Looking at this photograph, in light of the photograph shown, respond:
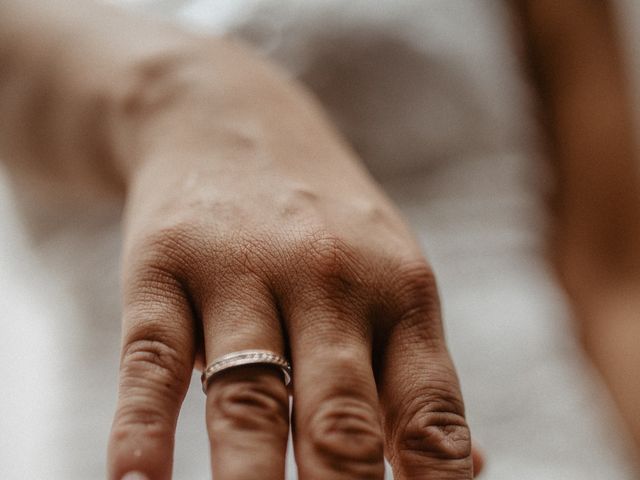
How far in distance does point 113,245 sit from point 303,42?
0.38 meters

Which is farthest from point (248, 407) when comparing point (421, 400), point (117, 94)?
point (117, 94)

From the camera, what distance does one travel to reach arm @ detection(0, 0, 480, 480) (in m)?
0.41

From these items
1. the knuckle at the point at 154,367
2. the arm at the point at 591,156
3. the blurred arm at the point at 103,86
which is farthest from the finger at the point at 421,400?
the arm at the point at 591,156

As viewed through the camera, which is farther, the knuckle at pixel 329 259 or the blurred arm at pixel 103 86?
the blurred arm at pixel 103 86

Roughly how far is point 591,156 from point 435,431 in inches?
27.5

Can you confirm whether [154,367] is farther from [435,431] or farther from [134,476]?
[435,431]

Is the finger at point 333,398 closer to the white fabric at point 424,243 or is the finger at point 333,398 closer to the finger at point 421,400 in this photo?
the finger at point 421,400

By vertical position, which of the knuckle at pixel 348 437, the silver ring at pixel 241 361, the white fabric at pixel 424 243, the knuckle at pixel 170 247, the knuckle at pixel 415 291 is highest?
the white fabric at pixel 424 243

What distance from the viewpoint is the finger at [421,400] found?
44 cm

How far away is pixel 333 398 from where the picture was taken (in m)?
0.42

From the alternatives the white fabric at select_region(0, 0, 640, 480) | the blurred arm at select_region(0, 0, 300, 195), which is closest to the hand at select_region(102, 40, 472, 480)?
the blurred arm at select_region(0, 0, 300, 195)

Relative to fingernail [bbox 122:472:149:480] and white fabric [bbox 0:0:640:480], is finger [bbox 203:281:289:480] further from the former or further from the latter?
white fabric [bbox 0:0:640:480]

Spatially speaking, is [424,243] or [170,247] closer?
[170,247]

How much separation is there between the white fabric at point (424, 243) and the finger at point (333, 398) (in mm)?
360
